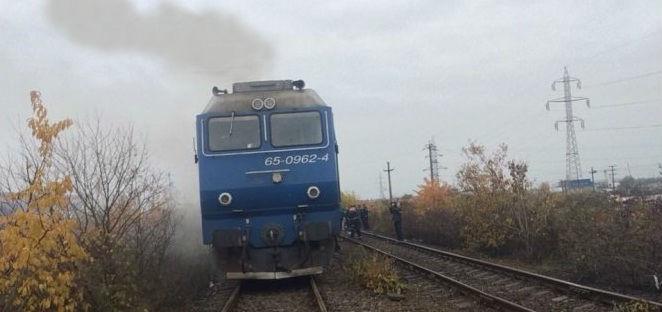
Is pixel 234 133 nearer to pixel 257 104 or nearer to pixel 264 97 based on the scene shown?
pixel 257 104

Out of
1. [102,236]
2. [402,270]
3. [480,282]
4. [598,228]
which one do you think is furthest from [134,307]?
[598,228]

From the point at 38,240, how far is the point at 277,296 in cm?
625

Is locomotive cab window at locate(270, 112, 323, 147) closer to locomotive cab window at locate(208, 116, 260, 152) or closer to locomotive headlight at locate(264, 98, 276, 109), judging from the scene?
locomotive headlight at locate(264, 98, 276, 109)

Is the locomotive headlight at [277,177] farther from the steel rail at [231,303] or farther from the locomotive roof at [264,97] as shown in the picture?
the steel rail at [231,303]

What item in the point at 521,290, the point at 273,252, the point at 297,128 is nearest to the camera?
the point at 521,290

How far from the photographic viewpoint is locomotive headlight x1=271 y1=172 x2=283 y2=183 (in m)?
11.5

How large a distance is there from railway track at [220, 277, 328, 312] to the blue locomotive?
0.45 m

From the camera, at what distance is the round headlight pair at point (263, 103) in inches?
470

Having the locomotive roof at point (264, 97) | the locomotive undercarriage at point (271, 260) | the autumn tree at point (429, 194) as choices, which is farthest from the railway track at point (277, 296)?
the autumn tree at point (429, 194)

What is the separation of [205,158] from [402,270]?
6.15 metres

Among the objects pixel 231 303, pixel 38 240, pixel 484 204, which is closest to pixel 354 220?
pixel 484 204

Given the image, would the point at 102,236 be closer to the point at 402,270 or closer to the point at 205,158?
the point at 205,158

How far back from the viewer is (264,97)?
477 inches

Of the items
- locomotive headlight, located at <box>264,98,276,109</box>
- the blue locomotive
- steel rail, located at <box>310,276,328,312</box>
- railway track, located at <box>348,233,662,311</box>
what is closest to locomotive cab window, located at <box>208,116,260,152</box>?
the blue locomotive
